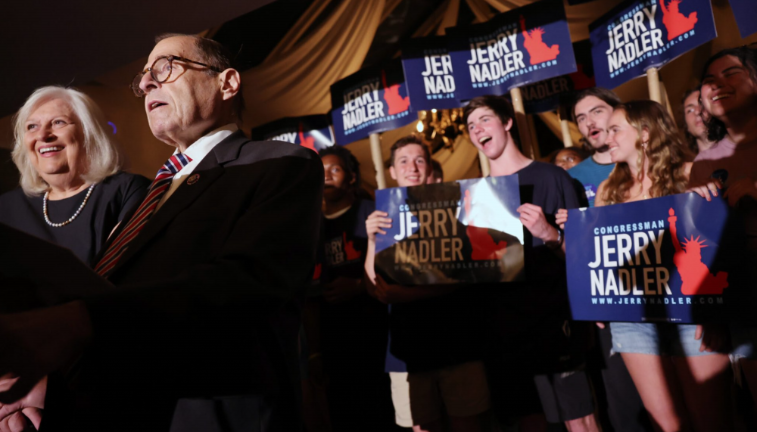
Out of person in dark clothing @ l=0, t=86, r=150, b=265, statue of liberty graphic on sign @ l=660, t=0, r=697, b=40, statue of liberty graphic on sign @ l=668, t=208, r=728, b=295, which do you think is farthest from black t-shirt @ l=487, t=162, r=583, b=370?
person in dark clothing @ l=0, t=86, r=150, b=265

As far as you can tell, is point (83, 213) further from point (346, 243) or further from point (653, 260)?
point (653, 260)

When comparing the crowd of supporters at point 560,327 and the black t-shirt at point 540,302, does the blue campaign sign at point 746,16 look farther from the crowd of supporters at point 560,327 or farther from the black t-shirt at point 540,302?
the black t-shirt at point 540,302

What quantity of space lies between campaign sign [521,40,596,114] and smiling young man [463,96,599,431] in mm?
1966

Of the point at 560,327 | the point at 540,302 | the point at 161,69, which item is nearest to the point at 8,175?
the point at 161,69

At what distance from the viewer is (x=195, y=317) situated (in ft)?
2.94

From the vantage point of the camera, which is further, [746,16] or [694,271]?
[746,16]

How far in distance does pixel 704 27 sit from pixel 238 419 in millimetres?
2713

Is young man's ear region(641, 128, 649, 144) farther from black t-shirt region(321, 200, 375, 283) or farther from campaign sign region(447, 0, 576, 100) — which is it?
black t-shirt region(321, 200, 375, 283)

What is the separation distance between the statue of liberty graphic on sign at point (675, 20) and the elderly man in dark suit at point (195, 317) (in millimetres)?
2361

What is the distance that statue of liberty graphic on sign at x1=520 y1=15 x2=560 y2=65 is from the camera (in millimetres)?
3080

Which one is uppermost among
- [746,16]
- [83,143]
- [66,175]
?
[746,16]

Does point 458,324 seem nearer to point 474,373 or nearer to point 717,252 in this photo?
point 474,373

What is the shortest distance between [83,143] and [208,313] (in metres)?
1.26

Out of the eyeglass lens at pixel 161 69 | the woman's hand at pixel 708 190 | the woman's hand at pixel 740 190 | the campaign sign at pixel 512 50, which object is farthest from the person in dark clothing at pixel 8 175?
the woman's hand at pixel 740 190
